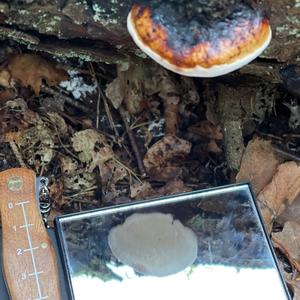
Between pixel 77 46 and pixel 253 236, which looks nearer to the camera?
pixel 253 236

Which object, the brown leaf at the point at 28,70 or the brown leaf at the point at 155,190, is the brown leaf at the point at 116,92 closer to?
the brown leaf at the point at 28,70

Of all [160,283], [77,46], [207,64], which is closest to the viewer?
[207,64]

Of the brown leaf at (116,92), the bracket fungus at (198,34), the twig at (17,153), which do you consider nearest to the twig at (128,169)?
the brown leaf at (116,92)

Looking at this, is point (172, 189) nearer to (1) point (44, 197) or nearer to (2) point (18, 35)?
(1) point (44, 197)

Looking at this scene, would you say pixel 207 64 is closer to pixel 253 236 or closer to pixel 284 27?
pixel 284 27

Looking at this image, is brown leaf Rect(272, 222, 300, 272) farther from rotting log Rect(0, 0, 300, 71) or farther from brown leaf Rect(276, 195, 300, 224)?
rotting log Rect(0, 0, 300, 71)

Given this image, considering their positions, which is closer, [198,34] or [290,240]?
[198,34]

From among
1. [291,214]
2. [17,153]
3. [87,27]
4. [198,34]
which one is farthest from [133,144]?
[198,34]

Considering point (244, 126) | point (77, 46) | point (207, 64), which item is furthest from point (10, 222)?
point (244, 126)
